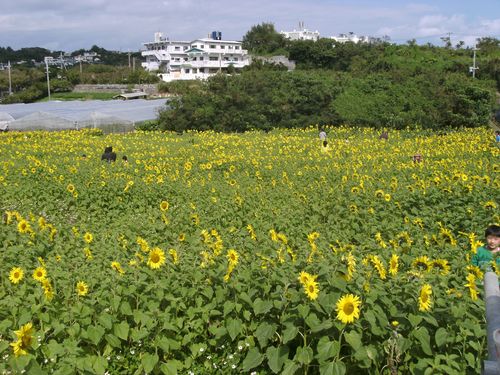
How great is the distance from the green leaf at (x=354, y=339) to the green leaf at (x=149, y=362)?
114 cm

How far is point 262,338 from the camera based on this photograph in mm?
3070

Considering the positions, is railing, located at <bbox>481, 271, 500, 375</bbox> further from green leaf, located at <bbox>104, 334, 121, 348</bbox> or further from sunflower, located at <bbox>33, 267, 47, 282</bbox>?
sunflower, located at <bbox>33, 267, 47, 282</bbox>

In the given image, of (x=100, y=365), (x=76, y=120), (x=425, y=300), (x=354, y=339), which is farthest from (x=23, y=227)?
(x=76, y=120)

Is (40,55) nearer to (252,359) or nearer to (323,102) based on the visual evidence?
(323,102)

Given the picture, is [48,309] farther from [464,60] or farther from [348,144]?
[464,60]

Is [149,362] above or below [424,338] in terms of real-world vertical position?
below

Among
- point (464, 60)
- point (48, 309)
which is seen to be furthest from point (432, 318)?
point (464, 60)

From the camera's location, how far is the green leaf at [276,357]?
2937 mm

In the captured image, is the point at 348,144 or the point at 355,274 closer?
the point at 355,274

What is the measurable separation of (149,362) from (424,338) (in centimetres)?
158

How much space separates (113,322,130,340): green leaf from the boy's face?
11.2ft

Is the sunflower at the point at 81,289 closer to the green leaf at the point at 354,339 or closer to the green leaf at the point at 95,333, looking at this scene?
the green leaf at the point at 95,333

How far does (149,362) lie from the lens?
3035mm

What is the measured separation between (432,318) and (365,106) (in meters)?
21.9
